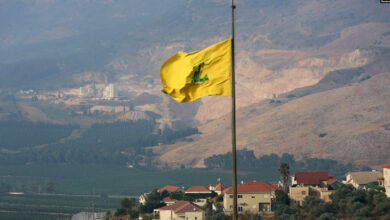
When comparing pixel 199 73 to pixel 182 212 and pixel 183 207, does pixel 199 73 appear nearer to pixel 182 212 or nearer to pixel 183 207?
pixel 182 212

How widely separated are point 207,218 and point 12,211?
364ft

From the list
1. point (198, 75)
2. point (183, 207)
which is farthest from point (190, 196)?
point (198, 75)

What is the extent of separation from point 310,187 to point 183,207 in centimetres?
1681

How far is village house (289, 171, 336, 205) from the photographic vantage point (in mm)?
106750

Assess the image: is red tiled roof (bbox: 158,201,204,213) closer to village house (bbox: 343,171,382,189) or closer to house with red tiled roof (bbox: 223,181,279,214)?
house with red tiled roof (bbox: 223,181,279,214)

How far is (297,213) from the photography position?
94375 millimetres

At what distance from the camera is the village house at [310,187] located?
107 m

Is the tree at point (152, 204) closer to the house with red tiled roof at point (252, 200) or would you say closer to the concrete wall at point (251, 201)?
the house with red tiled roof at point (252, 200)

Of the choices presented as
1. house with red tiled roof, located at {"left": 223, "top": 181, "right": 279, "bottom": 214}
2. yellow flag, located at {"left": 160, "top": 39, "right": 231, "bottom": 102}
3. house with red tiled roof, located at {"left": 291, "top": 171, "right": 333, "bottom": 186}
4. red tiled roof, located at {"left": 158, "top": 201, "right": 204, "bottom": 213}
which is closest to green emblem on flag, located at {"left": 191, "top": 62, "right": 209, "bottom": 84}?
yellow flag, located at {"left": 160, "top": 39, "right": 231, "bottom": 102}

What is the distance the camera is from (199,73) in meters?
35.3

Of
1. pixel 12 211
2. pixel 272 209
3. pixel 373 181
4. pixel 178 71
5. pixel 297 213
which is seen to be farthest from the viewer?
pixel 12 211

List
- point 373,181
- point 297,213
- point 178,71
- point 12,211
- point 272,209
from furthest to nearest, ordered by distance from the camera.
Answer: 1. point 12,211
2. point 373,181
3. point 272,209
4. point 297,213
5. point 178,71

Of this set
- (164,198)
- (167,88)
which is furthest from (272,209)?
(167,88)

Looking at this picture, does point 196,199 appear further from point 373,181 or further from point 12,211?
point 12,211
